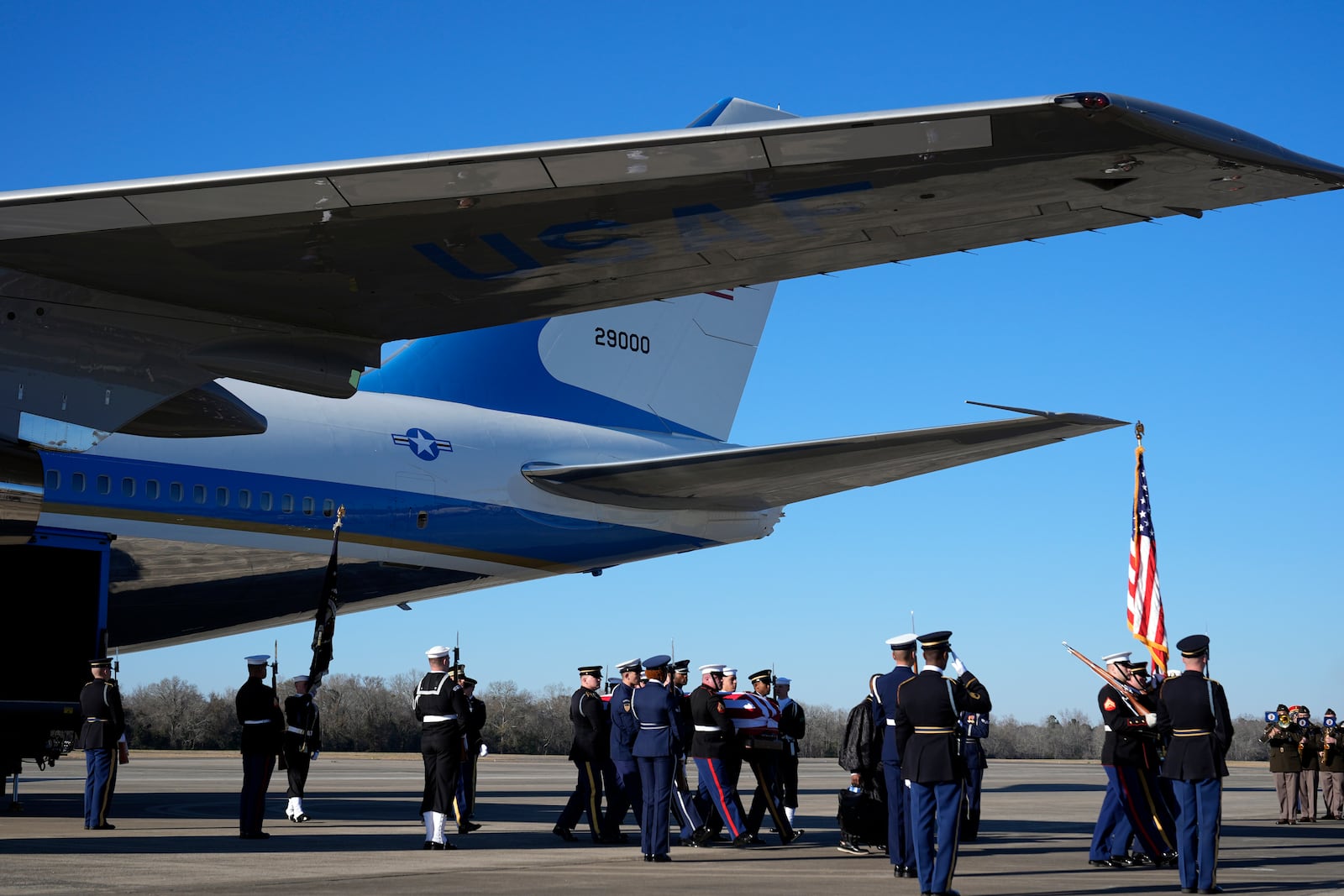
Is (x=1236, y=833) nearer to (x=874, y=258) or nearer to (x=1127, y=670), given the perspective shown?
(x=1127, y=670)

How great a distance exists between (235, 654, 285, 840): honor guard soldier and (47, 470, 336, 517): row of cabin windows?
5.70 ft

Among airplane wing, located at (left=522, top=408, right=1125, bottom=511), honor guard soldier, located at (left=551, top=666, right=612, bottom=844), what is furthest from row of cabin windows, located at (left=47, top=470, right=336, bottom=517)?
honor guard soldier, located at (left=551, top=666, right=612, bottom=844)

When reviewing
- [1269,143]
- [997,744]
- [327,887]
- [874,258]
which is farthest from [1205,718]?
[997,744]

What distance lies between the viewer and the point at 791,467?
1471 centimetres

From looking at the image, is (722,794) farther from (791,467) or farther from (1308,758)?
(1308,758)

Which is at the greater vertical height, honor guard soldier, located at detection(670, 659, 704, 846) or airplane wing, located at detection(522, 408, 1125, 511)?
airplane wing, located at detection(522, 408, 1125, 511)

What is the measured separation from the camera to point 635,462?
15938 millimetres

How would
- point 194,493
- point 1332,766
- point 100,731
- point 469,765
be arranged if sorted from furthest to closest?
1. point 1332,766
2. point 469,765
3. point 194,493
4. point 100,731

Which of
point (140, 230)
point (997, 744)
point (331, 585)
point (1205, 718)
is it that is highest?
point (140, 230)

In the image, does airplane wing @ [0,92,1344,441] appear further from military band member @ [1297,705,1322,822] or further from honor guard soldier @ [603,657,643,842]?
military band member @ [1297,705,1322,822]

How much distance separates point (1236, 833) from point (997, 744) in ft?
138

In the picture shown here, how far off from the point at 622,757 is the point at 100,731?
4867 mm

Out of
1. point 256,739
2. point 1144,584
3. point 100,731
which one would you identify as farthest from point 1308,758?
point 100,731

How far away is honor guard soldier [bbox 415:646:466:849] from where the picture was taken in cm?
1138
